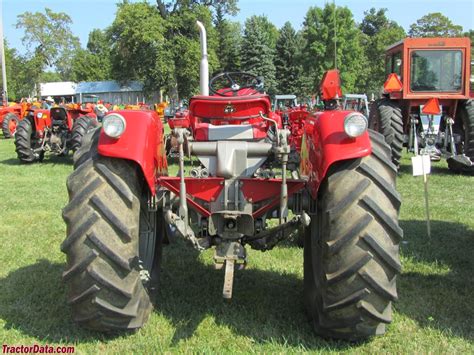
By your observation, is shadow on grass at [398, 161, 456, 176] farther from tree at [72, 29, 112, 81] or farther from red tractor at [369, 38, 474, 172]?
tree at [72, 29, 112, 81]

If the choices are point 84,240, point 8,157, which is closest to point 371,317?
point 84,240

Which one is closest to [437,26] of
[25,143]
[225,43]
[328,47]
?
[328,47]

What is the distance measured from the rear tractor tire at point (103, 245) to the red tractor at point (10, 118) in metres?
18.2

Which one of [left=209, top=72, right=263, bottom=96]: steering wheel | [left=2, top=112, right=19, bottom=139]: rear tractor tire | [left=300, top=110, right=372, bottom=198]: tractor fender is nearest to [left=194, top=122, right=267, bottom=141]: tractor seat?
[left=300, top=110, right=372, bottom=198]: tractor fender

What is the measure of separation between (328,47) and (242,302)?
47.8 m

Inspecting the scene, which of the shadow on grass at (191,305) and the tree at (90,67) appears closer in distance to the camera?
the shadow on grass at (191,305)

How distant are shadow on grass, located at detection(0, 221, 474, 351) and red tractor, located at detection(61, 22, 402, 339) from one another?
9.3 inches

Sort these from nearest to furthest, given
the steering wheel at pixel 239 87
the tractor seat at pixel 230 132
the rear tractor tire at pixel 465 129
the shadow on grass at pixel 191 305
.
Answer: the shadow on grass at pixel 191 305, the tractor seat at pixel 230 132, the steering wheel at pixel 239 87, the rear tractor tire at pixel 465 129

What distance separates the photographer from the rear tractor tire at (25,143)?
12188mm

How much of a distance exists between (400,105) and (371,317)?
8.95 meters

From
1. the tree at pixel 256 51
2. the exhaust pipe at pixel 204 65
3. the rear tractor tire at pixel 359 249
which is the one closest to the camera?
the rear tractor tire at pixel 359 249

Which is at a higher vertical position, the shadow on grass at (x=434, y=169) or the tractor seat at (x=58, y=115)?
the tractor seat at (x=58, y=115)

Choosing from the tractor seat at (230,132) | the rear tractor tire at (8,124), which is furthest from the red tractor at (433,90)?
the rear tractor tire at (8,124)

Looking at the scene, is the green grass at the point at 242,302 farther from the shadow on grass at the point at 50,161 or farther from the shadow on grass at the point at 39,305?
the shadow on grass at the point at 50,161
